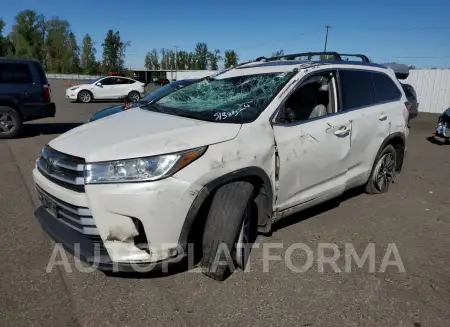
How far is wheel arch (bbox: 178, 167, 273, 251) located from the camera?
2555 mm

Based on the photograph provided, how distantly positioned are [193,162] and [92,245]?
0.92 m

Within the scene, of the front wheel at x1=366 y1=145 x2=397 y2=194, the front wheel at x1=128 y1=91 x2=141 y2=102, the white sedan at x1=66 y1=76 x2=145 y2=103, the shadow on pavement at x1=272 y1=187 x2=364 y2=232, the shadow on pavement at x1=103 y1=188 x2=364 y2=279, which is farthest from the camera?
the front wheel at x1=128 y1=91 x2=141 y2=102

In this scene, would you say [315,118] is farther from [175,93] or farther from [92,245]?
[92,245]

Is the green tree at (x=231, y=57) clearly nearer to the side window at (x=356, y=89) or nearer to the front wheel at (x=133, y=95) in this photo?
the front wheel at (x=133, y=95)

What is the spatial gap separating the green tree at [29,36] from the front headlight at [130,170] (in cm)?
9825

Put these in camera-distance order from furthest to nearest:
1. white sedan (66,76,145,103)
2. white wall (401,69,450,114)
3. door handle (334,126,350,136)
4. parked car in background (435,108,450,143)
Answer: white sedan (66,76,145,103), white wall (401,69,450,114), parked car in background (435,108,450,143), door handle (334,126,350,136)

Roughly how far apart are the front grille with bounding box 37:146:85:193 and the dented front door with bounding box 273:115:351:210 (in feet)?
5.10

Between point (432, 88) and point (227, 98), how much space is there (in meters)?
20.0

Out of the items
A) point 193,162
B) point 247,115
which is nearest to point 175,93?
point 247,115

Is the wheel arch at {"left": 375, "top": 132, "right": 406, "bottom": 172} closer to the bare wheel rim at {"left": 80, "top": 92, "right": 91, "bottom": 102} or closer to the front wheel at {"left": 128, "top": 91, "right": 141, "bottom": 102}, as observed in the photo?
the front wheel at {"left": 128, "top": 91, "right": 141, "bottom": 102}

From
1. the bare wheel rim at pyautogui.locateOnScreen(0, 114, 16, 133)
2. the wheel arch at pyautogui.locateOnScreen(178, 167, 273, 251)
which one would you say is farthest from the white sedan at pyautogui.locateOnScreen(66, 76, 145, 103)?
the wheel arch at pyautogui.locateOnScreen(178, 167, 273, 251)

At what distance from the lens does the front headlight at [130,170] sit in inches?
96.2

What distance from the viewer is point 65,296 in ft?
8.79

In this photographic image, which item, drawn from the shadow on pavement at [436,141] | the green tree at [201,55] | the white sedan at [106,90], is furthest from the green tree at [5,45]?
the shadow on pavement at [436,141]
